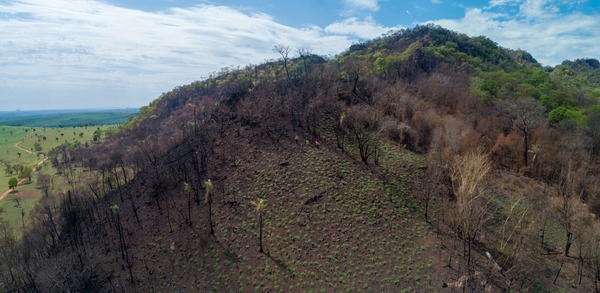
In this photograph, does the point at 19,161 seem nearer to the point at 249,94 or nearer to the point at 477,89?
the point at 249,94

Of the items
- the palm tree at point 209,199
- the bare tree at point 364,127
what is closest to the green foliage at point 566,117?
the bare tree at point 364,127

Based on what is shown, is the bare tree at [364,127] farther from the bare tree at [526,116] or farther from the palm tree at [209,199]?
the bare tree at [526,116]

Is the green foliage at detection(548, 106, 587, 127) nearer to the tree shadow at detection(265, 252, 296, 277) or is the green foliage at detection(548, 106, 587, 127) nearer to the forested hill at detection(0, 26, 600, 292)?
the forested hill at detection(0, 26, 600, 292)

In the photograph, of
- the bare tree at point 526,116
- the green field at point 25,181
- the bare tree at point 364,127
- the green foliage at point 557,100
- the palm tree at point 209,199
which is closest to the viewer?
the palm tree at point 209,199

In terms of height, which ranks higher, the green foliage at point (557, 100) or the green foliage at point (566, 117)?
the green foliage at point (557, 100)

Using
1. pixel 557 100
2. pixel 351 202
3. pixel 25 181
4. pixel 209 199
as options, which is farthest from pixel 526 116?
pixel 25 181

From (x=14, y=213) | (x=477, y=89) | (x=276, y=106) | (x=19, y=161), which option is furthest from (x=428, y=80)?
(x=19, y=161)

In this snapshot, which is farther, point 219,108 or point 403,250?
point 219,108

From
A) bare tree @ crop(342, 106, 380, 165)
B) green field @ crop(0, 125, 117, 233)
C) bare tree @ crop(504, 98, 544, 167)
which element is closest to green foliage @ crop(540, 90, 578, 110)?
bare tree @ crop(504, 98, 544, 167)
